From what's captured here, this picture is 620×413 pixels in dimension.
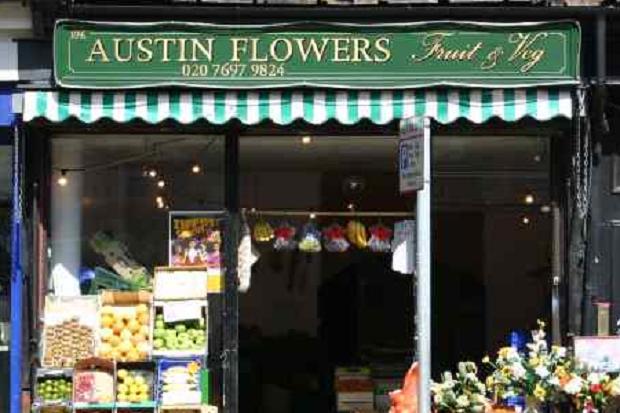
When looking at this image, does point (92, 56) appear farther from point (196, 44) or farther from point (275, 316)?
point (275, 316)

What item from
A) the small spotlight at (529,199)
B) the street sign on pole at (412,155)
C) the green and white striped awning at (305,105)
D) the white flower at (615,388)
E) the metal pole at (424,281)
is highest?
the green and white striped awning at (305,105)

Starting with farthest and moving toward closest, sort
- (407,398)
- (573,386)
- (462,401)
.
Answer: (462,401)
(407,398)
(573,386)

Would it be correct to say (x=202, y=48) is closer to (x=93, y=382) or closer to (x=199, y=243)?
(x=199, y=243)

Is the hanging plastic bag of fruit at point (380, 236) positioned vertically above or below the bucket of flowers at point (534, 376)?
above

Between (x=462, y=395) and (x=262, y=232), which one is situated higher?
(x=262, y=232)

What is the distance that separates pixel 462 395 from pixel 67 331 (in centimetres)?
319

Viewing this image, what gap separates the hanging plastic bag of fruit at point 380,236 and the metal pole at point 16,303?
9.25 ft

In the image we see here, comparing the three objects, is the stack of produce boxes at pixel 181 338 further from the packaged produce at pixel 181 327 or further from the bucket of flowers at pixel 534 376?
the bucket of flowers at pixel 534 376

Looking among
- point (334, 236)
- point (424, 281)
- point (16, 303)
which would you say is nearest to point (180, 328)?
point (16, 303)

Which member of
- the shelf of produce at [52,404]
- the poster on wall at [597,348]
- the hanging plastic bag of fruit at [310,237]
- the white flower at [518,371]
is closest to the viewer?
the white flower at [518,371]

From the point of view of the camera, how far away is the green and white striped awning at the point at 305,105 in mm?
8211

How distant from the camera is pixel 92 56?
8.24 m

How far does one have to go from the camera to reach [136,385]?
8461 millimetres

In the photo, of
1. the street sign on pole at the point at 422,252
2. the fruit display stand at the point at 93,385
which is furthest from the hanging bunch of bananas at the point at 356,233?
the street sign on pole at the point at 422,252
